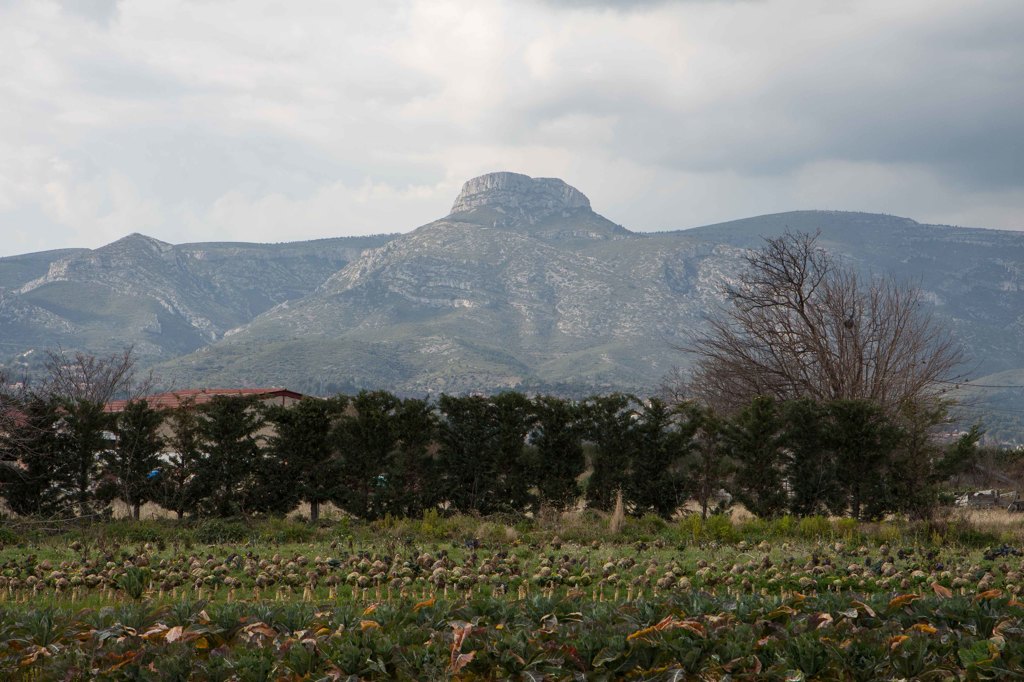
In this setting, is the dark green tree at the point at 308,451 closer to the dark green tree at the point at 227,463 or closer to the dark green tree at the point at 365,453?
the dark green tree at the point at 365,453

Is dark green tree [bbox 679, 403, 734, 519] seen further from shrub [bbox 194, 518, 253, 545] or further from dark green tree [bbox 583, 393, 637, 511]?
shrub [bbox 194, 518, 253, 545]

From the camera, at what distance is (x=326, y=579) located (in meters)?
10.2

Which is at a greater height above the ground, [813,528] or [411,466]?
[411,466]

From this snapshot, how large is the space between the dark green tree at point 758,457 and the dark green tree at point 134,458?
10675 mm

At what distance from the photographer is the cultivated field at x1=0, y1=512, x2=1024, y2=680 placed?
608cm

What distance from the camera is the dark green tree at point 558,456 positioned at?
17891mm

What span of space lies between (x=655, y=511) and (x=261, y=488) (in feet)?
24.3

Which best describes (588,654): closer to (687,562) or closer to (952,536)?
(687,562)

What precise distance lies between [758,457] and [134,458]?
11572 mm

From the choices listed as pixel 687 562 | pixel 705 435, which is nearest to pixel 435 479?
pixel 705 435

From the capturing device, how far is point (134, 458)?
17656 mm

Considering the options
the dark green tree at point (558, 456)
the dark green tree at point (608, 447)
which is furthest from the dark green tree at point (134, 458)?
the dark green tree at point (608, 447)

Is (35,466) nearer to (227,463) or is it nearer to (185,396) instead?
(227,463)

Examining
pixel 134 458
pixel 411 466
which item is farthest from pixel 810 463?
pixel 134 458
